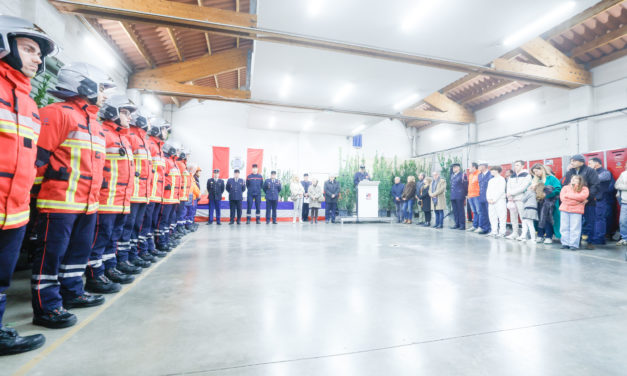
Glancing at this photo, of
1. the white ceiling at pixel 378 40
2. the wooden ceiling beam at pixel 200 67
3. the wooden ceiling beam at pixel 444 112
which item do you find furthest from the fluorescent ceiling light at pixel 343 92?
the wooden ceiling beam at pixel 200 67

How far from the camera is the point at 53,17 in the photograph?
436cm

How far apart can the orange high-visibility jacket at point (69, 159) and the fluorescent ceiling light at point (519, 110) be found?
10971 millimetres

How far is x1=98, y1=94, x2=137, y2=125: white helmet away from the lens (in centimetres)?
227

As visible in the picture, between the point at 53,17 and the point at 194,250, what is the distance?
13.1ft

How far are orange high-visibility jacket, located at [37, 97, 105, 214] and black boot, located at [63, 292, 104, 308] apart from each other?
55 centimetres

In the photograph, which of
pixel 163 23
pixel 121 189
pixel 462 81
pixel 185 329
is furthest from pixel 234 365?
pixel 462 81

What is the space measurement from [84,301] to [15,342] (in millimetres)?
556

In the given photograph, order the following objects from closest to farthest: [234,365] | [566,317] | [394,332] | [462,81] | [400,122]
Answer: [234,365] → [394,332] → [566,317] → [462,81] → [400,122]

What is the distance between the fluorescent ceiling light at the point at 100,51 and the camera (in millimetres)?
5500

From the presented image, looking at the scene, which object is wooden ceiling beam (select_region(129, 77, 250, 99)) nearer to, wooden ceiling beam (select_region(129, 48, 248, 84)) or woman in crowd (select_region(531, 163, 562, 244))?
wooden ceiling beam (select_region(129, 48, 248, 84))

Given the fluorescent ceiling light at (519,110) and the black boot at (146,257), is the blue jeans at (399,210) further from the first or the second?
the black boot at (146,257)

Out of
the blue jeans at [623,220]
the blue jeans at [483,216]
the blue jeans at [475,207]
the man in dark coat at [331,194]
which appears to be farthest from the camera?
the man in dark coat at [331,194]

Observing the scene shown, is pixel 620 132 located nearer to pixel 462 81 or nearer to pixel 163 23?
pixel 462 81

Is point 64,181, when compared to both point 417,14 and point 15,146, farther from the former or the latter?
point 417,14
